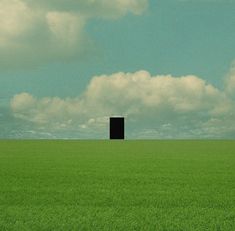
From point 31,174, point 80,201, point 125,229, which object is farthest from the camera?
point 31,174

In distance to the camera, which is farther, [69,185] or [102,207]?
[69,185]

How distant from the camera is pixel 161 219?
4508 mm

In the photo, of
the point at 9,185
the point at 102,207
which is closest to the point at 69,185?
the point at 9,185

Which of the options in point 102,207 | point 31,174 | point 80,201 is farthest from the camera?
point 31,174

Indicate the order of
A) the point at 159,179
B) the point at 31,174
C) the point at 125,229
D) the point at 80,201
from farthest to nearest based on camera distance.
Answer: the point at 31,174
the point at 159,179
the point at 80,201
the point at 125,229

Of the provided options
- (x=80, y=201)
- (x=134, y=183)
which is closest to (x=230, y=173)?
(x=134, y=183)

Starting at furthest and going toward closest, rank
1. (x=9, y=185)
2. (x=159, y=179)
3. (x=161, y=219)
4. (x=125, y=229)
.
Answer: (x=159, y=179)
(x=9, y=185)
(x=161, y=219)
(x=125, y=229)

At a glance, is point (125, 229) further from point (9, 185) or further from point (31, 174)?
point (31, 174)

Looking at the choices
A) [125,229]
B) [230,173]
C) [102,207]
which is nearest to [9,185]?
[102,207]

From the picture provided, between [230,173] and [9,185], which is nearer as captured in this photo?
[9,185]

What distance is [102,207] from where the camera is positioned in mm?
5117

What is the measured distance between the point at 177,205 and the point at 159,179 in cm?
244

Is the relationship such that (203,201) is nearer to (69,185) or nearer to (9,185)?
(69,185)

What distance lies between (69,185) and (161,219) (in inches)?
106
